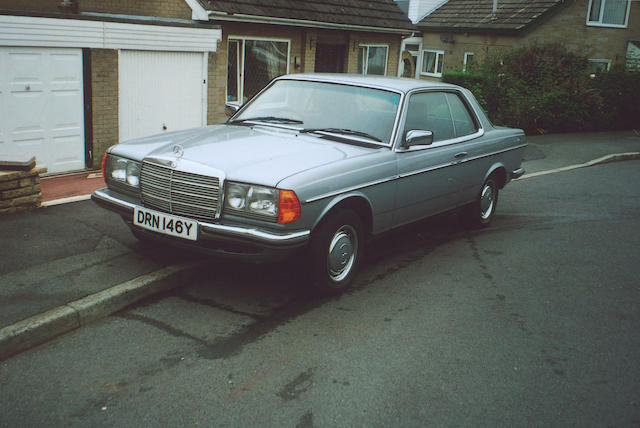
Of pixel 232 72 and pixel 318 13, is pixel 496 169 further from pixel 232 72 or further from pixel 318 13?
pixel 318 13

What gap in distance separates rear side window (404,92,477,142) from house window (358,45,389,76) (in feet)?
34.0

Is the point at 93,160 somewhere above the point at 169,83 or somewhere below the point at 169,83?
below

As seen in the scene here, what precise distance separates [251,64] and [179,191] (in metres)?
9.59

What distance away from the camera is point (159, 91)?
1158 cm

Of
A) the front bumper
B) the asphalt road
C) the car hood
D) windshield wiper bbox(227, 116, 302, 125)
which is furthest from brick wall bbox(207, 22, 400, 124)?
the front bumper

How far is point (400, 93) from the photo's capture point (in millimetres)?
6082

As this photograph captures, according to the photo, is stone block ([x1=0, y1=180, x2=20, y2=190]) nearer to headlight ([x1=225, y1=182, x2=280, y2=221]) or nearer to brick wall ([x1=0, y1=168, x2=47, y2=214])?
brick wall ([x1=0, y1=168, x2=47, y2=214])

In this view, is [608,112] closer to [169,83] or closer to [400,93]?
[169,83]

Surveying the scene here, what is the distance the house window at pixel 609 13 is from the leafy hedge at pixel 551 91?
14.8 feet

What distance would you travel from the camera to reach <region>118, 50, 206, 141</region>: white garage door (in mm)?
10992

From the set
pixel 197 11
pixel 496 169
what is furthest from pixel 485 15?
pixel 496 169

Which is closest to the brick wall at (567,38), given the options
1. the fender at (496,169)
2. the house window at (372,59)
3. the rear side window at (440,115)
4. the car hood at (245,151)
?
the house window at (372,59)

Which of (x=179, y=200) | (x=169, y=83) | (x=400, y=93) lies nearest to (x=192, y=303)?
(x=179, y=200)

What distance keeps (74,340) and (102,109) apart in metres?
7.00
